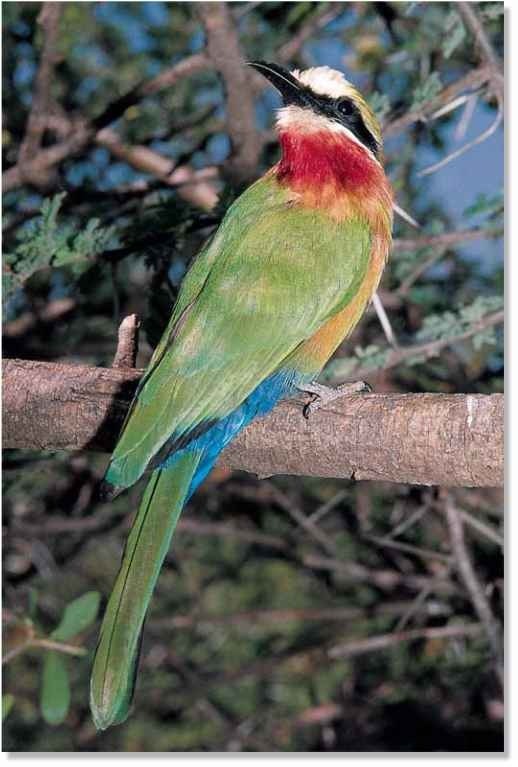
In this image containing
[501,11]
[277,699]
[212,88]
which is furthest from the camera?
[212,88]

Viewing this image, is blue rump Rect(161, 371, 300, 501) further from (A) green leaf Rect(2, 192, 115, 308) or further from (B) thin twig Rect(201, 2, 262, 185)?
(B) thin twig Rect(201, 2, 262, 185)

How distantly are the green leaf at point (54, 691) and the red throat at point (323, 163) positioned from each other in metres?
0.83

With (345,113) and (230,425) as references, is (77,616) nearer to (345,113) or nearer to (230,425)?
(230,425)

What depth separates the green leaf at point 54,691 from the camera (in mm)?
1775

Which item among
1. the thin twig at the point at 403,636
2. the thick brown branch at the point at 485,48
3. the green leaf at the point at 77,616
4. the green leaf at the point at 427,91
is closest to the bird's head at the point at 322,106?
the green leaf at the point at 427,91

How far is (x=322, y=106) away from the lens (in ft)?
6.06

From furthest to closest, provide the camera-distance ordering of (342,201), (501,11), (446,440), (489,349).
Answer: (489,349) → (501,11) → (342,201) → (446,440)

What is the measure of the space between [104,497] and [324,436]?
11.6 inches

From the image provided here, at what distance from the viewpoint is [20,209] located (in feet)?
7.83

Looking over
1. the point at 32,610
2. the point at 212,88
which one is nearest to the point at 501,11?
the point at 212,88

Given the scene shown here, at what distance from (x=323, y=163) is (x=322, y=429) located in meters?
0.50

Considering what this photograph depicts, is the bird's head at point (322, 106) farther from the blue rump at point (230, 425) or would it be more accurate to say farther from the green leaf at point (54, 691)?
the green leaf at point (54, 691)

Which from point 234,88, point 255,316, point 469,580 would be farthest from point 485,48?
point 469,580

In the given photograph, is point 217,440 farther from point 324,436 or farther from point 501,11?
point 501,11
